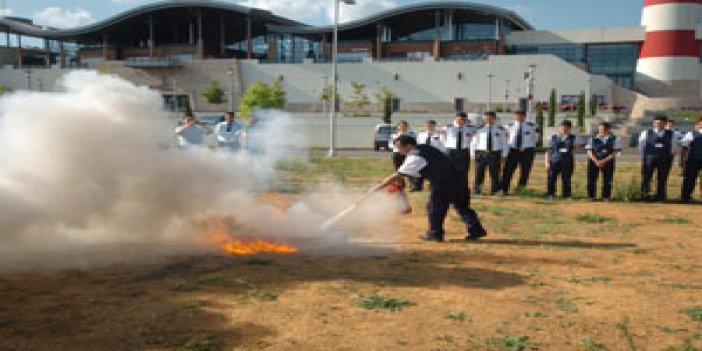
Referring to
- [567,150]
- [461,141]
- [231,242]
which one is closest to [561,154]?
[567,150]

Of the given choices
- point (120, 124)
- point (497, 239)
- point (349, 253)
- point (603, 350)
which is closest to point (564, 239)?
point (497, 239)

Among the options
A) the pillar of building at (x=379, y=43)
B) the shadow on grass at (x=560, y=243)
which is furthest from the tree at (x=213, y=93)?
the shadow on grass at (x=560, y=243)

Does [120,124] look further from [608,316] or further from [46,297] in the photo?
[608,316]

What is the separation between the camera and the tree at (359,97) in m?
64.8

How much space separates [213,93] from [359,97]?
17856 millimetres

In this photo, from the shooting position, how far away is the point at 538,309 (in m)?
5.82

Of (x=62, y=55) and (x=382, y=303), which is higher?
(x=62, y=55)

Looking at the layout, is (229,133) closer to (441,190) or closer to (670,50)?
(441,190)

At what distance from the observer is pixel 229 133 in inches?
627

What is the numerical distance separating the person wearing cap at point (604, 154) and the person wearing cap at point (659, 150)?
0.67 m

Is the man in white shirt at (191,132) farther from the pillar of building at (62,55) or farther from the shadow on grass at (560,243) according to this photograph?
the pillar of building at (62,55)

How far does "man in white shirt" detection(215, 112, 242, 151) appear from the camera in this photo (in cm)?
1591

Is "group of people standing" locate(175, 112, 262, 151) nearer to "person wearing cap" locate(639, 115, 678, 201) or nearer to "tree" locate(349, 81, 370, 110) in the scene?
"person wearing cap" locate(639, 115, 678, 201)

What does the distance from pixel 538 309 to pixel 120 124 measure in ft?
19.0
